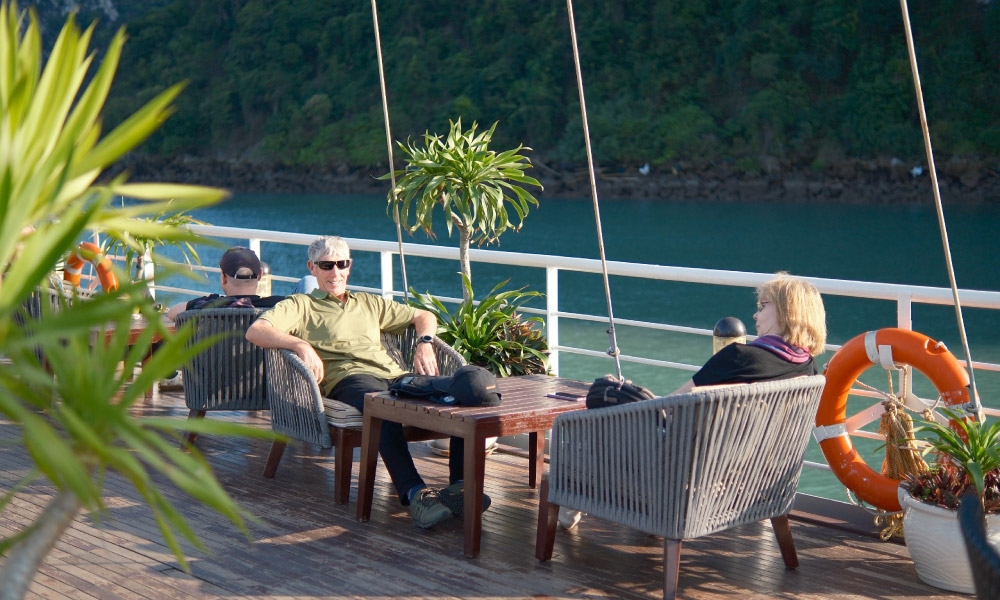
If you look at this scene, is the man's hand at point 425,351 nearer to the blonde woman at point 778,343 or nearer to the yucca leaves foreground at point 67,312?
the blonde woman at point 778,343

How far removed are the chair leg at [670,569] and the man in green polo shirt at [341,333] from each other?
3.07ft

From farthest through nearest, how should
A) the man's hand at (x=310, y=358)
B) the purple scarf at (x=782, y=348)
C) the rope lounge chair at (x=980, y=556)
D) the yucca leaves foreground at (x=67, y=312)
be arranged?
the man's hand at (x=310, y=358) < the purple scarf at (x=782, y=348) < the rope lounge chair at (x=980, y=556) < the yucca leaves foreground at (x=67, y=312)

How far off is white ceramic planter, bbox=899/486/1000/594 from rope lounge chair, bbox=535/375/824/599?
297 millimetres

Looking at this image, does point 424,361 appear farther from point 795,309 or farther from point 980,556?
point 980,556

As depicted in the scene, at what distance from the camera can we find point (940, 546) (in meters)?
2.69

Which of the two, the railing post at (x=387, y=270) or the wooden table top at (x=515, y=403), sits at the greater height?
the railing post at (x=387, y=270)

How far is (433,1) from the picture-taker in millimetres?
44406

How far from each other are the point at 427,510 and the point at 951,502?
1.37 metres

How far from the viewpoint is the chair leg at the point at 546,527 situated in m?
2.91

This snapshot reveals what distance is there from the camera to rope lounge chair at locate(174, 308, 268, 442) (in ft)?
13.0

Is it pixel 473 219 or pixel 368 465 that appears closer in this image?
pixel 368 465

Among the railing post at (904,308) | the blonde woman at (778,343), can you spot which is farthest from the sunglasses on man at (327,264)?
the railing post at (904,308)

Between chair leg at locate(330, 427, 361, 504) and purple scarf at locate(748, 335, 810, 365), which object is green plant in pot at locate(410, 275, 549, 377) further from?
purple scarf at locate(748, 335, 810, 365)

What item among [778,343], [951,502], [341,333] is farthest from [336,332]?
[951,502]
